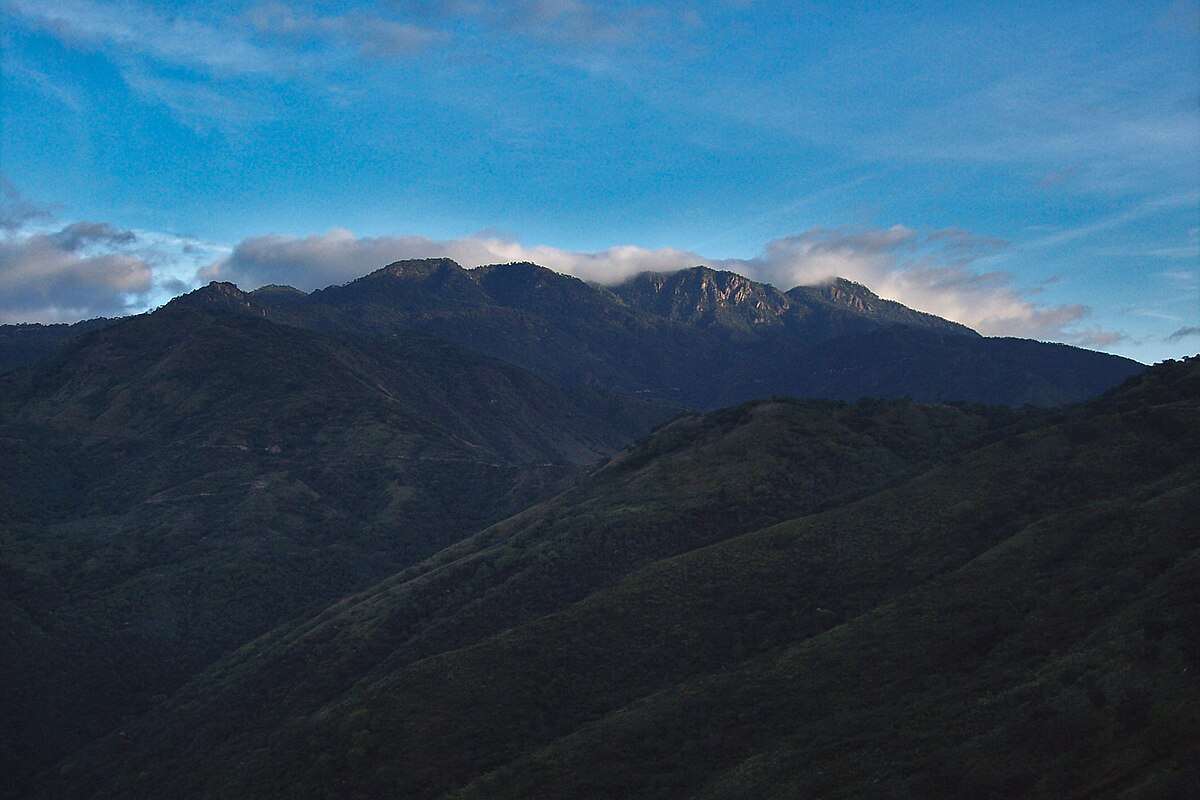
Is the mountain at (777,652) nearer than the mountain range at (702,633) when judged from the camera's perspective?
Yes

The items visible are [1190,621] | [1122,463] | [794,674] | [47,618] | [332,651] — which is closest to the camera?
[1190,621]

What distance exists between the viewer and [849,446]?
13688 centimetres

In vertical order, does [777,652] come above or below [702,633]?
below

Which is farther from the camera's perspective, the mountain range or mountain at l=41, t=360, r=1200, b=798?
the mountain range

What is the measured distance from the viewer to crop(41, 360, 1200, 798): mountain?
43938mm

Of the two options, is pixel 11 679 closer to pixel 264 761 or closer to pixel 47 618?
pixel 47 618

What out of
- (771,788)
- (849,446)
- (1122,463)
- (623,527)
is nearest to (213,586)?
(623,527)

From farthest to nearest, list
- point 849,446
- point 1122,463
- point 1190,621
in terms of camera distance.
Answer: point 849,446 < point 1122,463 < point 1190,621

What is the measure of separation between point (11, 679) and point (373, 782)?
75.8m

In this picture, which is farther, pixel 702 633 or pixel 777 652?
pixel 702 633

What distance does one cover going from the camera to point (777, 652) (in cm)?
6712

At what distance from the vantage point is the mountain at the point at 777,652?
43938 millimetres

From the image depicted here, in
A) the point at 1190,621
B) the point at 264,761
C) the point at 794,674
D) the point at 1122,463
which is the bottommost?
the point at 264,761

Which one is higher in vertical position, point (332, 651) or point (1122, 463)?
point (1122, 463)
